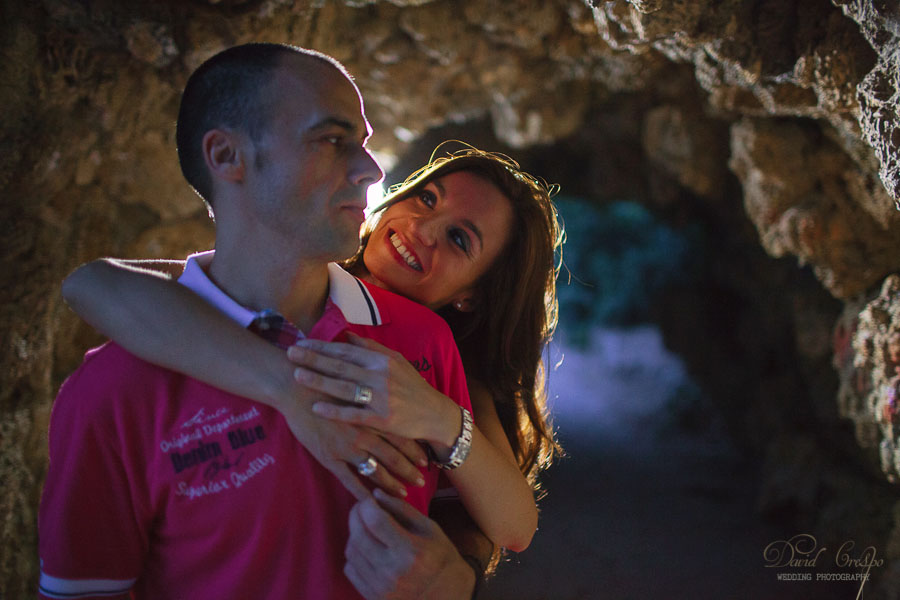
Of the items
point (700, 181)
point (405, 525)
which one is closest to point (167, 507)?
point (405, 525)

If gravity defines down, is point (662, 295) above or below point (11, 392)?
below

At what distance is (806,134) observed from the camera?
373cm

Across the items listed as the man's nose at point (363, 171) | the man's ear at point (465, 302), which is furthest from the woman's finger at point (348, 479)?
the man's ear at point (465, 302)

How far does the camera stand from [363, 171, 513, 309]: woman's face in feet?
8.01

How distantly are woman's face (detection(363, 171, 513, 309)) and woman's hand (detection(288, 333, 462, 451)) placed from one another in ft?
2.75

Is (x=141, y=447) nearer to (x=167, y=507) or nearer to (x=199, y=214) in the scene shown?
(x=167, y=507)

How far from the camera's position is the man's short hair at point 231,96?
1.69 metres

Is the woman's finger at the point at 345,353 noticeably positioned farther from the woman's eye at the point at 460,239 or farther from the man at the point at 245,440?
the woman's eye at the point at 460,239

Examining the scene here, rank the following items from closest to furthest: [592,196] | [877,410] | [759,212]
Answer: [877,410]
[759,212]
[592,196]

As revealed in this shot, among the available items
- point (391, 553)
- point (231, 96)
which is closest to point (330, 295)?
point (231, 96)

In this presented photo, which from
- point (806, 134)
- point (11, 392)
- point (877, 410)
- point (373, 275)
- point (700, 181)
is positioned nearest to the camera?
point (373, 275)

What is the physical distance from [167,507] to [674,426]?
8.56 metres

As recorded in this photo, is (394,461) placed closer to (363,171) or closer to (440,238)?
(363,171)

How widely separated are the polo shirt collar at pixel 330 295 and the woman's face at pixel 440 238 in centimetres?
50
